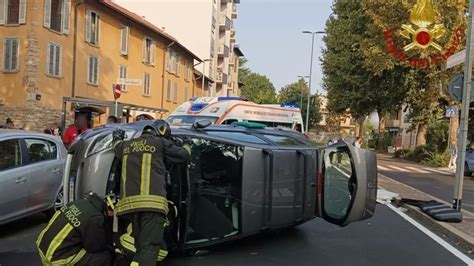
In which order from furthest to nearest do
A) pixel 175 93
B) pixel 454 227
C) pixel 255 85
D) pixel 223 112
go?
pixel 255 85, pixel 175 93, pixel 223 112, pixel 454 227

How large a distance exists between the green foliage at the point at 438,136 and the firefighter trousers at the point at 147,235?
31.0 m

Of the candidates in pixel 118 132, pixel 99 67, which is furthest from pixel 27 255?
pixel 99 67

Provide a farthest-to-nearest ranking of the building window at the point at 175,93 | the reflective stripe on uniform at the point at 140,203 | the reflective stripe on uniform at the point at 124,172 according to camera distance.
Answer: the building window at the point at 175,93 < the reflective stripe on uniform at the point at 124,172 < the reflective stripe on uniform at the point at 140,203

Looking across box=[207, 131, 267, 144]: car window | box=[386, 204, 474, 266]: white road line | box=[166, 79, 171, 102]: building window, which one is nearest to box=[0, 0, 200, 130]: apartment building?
box=[166, 79, 171, 102]: building window

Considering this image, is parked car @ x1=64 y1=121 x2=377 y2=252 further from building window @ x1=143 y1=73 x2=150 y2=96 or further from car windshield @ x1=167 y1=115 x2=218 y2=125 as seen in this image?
building window @ x1=143 y1=73 x2=150 y2=96

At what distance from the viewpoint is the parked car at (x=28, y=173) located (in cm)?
701

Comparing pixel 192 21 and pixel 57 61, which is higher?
pixel 192 21

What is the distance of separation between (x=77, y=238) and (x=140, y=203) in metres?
0.58

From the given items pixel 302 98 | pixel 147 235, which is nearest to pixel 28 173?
pixel 147 235

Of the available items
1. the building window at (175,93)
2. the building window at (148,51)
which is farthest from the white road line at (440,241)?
the building window at (175,93)

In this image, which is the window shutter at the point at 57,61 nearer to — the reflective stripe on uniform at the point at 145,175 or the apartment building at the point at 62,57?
the apartment building at the point at 62,57

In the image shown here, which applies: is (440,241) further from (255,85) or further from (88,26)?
(255,85)

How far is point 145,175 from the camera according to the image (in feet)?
14.4

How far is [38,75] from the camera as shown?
23.2m
